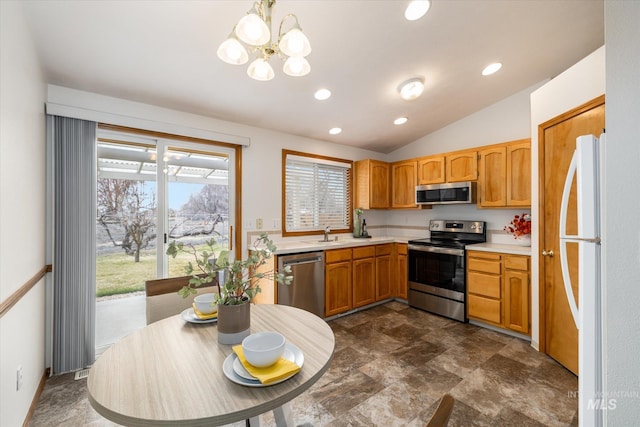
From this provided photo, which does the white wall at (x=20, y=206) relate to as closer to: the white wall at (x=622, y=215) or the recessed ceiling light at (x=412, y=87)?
the white wall at (x=622, y=215)

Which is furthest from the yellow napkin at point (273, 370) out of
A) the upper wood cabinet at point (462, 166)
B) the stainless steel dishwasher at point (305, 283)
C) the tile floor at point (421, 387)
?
the upper wood cabinet at point (462, 166)

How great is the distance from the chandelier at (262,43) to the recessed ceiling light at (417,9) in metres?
1.05

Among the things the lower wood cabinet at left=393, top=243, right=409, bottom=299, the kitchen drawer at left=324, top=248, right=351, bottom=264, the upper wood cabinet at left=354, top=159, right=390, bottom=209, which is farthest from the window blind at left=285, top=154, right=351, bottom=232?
the lower wood cabinet at left=393, top=243, right=409, bottom=299

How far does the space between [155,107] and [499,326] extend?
4.27 meters

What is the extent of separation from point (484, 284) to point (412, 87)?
2326 mm

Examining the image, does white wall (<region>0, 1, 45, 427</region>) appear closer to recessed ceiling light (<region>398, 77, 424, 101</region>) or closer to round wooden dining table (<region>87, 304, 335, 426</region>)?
round wooden dining table (<region>87, 304, 335, 426</region>)

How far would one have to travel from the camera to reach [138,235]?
8.83ft

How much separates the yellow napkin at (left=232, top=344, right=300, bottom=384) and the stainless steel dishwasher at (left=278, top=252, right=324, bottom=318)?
2.05 meters

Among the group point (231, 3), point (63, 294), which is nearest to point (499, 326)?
point (231, 3)

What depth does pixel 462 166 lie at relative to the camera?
11.9 feet

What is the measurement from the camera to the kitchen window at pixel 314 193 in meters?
3.79

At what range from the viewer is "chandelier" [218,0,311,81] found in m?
1.20

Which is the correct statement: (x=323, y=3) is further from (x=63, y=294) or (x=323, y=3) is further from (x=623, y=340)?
(x=63, y=294)

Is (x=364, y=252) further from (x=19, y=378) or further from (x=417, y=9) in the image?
(x=19, y=378)
